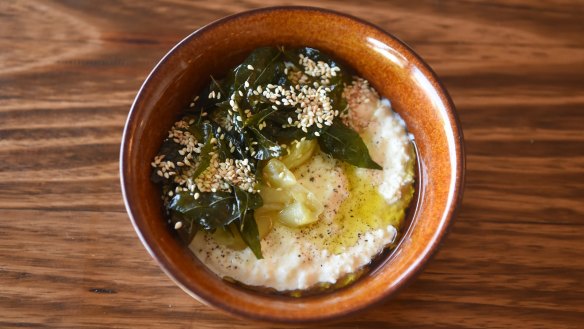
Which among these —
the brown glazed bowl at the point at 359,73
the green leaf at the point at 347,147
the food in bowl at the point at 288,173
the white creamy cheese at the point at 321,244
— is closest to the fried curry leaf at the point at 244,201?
the food in bowl at the point at 288,173

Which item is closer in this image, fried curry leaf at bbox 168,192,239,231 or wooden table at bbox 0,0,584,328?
fried curry leaf at bbox 168,192,239,231

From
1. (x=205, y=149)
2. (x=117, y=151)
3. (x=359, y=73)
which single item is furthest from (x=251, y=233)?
(x=359, y=73)

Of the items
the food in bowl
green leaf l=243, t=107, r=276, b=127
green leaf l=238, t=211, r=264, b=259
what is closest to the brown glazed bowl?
the food in bowl

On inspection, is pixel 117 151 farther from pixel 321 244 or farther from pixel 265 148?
pixel 321 244

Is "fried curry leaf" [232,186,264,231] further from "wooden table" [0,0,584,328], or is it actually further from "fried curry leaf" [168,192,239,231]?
"wooden table" [0,0,584,328]

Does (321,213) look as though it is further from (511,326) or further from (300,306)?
(511,326)

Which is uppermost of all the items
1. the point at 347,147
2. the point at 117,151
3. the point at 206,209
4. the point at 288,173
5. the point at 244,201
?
the point at 347,147

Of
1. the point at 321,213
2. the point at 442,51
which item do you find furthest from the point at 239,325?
the point at 442,51
